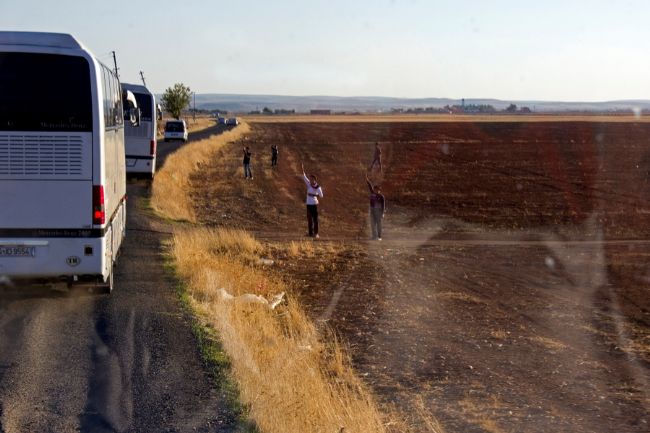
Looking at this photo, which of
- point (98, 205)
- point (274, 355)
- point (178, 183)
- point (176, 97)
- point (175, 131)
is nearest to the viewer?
point (274, 355)

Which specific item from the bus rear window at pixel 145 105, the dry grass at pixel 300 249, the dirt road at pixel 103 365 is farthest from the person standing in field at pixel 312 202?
the bus rear window at pixel 145 105

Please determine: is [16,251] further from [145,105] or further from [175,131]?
[175,131]

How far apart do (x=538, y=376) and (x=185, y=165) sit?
113 ft

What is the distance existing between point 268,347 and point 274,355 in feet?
1.54

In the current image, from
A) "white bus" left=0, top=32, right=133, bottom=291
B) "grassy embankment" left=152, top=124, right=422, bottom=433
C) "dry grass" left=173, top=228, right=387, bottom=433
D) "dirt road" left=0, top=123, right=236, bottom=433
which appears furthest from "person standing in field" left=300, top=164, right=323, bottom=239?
"white bus" left=0, top=32, right=133, bottom=291

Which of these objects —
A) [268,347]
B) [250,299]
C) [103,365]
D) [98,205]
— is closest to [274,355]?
[268,347]

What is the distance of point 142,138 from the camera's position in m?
31.4

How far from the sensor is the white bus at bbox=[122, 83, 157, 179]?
30.7 metres

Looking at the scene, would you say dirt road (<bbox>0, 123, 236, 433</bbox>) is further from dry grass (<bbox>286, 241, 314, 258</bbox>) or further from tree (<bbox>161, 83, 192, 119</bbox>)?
tree (<bbox>161, 83, 192, 119</bbox>)

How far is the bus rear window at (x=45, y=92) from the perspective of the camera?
11.0 metres

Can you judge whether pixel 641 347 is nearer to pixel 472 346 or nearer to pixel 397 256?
pixel 472 346

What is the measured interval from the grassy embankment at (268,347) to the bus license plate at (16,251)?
214cm

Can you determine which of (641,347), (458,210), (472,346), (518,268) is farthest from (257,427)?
(458,210)

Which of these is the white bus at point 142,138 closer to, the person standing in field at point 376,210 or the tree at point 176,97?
the person standing in field at point 376,210
